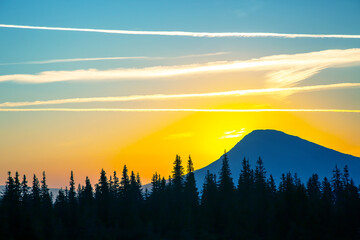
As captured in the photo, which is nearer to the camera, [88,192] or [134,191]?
[88,192]

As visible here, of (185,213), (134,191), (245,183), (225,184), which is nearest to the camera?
(185,213)

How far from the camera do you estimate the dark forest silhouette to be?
7962cm

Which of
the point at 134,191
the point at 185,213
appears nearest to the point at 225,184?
the point at 185,213

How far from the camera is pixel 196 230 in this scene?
85.7m

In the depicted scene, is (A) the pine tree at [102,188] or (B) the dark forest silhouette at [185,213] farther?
(A) the pine tree at [102,188]

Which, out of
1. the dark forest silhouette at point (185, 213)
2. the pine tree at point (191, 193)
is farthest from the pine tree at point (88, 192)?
the pine tree at point (191, 193)

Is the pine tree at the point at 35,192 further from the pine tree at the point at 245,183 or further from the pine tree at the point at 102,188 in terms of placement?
the pine tree at the point at 245,183

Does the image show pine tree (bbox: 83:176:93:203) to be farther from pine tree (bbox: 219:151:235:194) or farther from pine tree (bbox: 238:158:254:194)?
pine tree (bbox: 238:158:254:194)

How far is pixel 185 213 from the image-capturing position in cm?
8812

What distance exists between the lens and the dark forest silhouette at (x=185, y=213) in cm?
7962

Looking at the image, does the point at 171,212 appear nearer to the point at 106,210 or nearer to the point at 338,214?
the point at 106,210

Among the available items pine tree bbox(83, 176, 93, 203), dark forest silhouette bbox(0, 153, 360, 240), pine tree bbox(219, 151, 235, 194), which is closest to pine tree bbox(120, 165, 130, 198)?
dark forest silhouette bbox(0, 153, 360, 240)

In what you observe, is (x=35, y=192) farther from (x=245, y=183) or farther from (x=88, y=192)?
(x=245, y=183)

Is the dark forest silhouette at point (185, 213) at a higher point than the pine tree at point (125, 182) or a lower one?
lower
